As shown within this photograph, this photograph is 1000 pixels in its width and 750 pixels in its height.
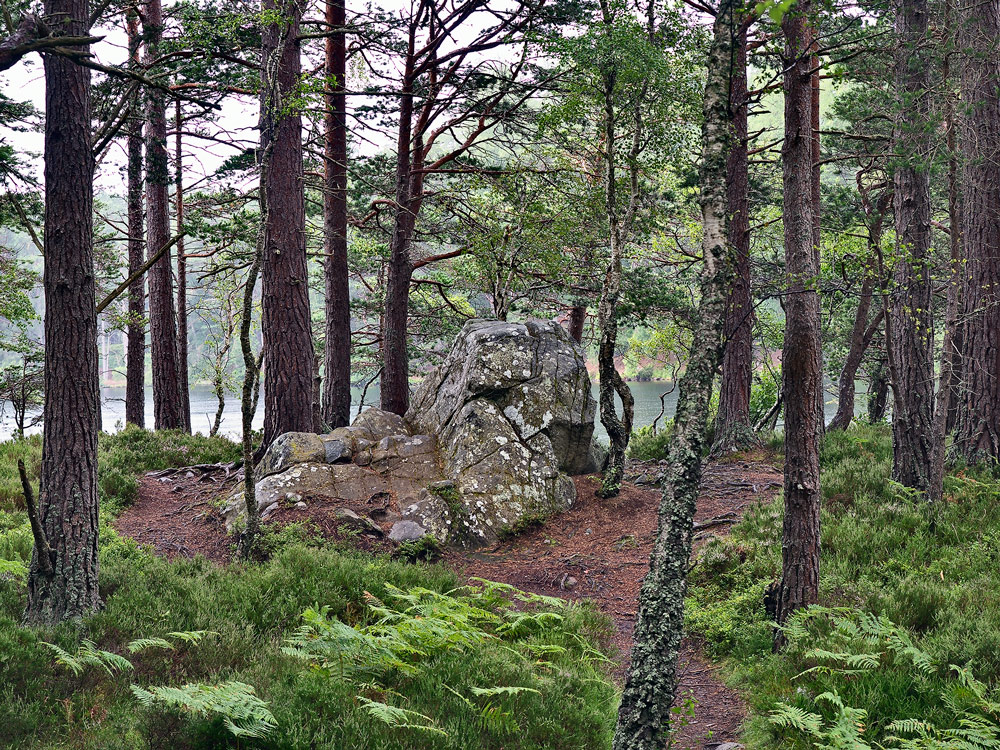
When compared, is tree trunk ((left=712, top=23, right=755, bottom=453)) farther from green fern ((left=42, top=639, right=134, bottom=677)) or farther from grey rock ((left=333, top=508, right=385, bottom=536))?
green fern ((left=42, top=639, right=134, bottom=677))

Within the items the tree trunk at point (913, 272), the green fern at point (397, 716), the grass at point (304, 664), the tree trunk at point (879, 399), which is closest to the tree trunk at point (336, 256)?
the grass at point (304, 664)

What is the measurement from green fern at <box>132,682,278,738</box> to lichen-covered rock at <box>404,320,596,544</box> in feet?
18.3

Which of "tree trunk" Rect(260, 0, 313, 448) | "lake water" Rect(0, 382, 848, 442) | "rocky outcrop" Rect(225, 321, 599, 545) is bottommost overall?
"lake water" Rect(0, 382, 848, 442)

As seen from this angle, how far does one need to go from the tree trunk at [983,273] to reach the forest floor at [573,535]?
319 centimetres

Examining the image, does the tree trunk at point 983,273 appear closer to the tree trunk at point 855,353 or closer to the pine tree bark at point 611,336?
the pine tree bark at point 611,336

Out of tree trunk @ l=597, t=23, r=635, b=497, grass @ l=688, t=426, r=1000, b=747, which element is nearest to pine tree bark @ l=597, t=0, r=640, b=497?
tree trunk @ l=597, t=23, r=635, b=497

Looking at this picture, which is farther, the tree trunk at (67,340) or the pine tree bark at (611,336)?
the pine tree bark at (611,336)

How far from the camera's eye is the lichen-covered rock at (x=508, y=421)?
10234 millimetres

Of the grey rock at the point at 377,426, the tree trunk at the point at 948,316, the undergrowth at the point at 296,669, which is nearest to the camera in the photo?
the undergrowth at the point at 296,669

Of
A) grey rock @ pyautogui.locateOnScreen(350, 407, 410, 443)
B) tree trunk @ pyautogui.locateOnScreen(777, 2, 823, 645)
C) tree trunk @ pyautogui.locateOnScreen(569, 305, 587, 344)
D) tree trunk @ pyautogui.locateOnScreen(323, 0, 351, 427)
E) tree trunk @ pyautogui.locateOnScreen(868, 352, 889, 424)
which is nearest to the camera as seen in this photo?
tree trunk @ pyautogui.locateOnScreen(777, 2, 823, 645)

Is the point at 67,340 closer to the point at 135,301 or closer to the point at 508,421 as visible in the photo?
the point at 508,421

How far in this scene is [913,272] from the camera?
828 centimetres

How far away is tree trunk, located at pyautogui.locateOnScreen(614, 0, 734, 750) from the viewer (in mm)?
4262

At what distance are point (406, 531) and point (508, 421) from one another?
2.85m
